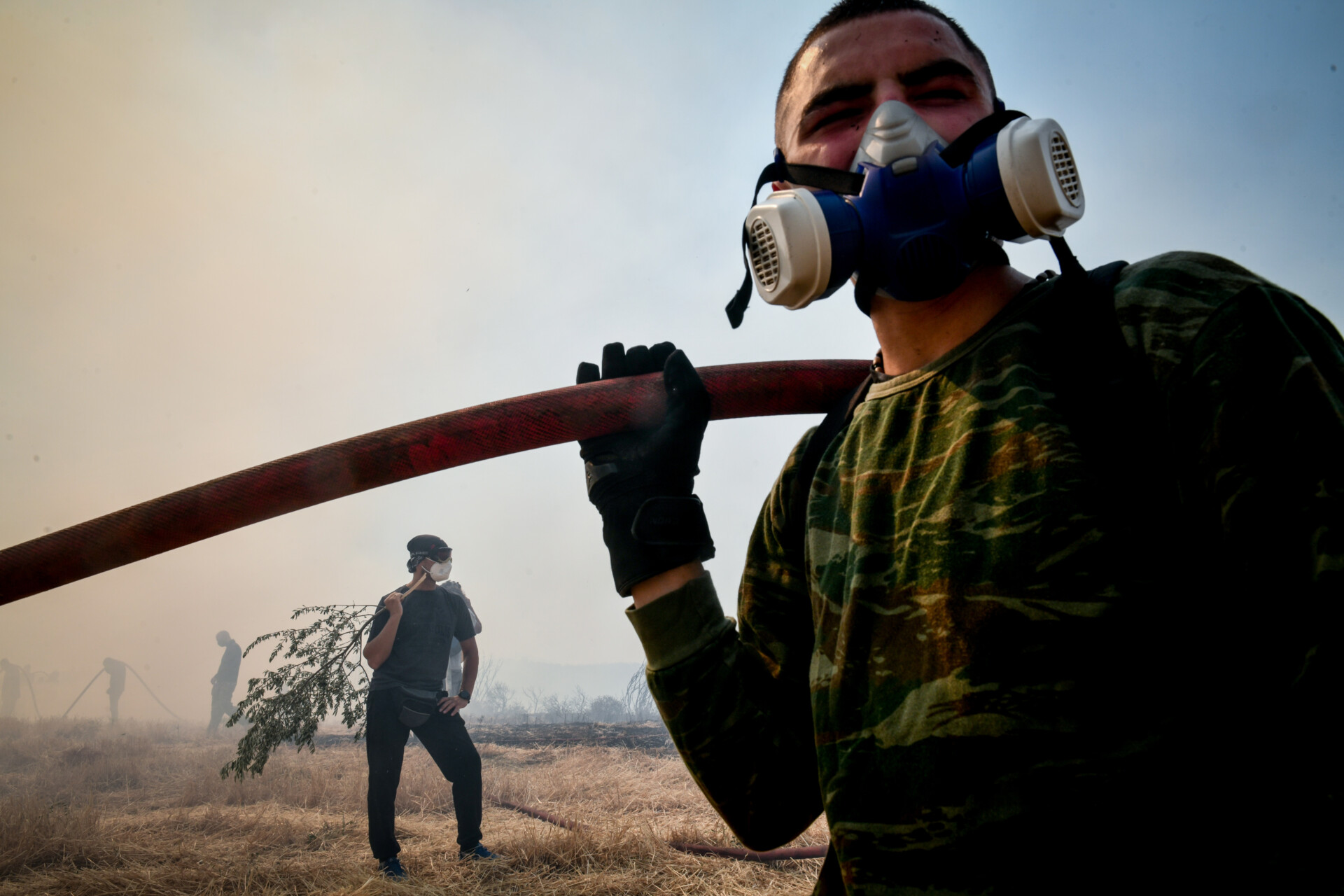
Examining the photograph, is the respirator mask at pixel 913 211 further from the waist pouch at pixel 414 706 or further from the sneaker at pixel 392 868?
the sneaker at pixel 392 868

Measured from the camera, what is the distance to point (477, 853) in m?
5.97

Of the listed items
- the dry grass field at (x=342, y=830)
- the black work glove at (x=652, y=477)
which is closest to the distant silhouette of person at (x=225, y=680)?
the dry grass field at (x=342, y=830)

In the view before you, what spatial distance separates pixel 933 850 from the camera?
903 mm

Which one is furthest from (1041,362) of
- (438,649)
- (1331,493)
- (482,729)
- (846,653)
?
(482,729)

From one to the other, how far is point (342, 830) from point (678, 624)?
8766 mm

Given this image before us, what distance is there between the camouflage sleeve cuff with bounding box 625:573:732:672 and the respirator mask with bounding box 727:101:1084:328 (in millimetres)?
700

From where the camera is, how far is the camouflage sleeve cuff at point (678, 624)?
1.45 meters

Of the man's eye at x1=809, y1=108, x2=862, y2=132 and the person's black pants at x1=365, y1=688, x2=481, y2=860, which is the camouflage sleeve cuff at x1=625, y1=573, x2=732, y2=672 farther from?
the person's black pants at x1=365, y1=688, x2=481, y2=860

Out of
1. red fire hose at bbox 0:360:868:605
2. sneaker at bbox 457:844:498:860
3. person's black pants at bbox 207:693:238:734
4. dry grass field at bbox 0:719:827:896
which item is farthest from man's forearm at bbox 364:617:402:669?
person's black pants at bbox 207:693:238:734

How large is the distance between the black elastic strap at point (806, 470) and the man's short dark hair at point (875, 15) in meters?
0.81

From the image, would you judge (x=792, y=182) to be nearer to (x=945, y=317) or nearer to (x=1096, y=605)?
(x=945, y=317)

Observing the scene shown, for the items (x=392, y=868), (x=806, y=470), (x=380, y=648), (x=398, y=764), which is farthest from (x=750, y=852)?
(x=806, y=470)

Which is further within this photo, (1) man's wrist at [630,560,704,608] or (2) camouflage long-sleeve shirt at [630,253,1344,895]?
(1) man's wrist at [630,560,704,608]

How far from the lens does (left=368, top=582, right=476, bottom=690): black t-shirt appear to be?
6277 millimetres
